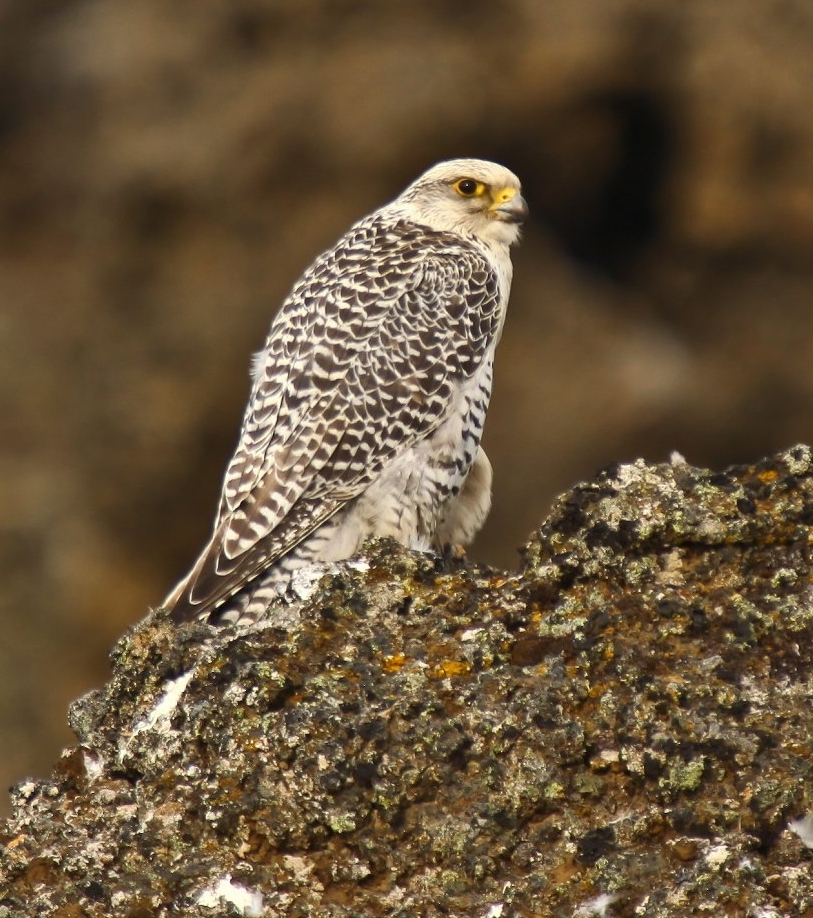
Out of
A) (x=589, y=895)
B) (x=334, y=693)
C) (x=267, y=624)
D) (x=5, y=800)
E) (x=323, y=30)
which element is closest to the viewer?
(x=589, y=895)

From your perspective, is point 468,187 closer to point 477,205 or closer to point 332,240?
point 477,205

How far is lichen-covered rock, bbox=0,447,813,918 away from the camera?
3.69 m

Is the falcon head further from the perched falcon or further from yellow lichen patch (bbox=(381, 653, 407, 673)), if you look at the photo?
yellow lichen patch (bbox=(381, 653, 407, 673))

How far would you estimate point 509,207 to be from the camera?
24.5 feet

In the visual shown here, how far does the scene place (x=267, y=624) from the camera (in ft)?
13.9

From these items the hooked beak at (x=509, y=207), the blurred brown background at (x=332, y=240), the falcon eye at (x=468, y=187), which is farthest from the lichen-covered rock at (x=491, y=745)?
the blurred brown background at (x=332, y=240)

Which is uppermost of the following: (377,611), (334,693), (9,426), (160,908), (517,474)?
(9,426)

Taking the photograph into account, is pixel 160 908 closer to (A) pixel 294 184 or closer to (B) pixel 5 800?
(B) pixel 5 800

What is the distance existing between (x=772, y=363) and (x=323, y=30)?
5009mm

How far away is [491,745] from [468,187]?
415 centimetres

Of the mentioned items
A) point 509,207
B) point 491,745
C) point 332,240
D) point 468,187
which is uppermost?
point 332,240

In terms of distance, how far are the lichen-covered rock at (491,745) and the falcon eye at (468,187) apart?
344cm

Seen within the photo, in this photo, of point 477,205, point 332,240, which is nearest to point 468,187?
→ point 477,205

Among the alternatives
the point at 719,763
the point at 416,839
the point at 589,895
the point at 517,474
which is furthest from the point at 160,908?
the point at 517,474
